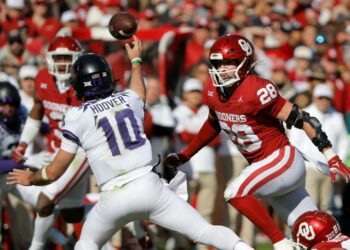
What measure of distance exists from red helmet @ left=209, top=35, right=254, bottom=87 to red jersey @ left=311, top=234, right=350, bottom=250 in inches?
60.2

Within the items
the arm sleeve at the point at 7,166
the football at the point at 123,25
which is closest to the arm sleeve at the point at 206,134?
the football at the point at 123,25

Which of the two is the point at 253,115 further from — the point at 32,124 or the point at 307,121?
the point at 32,124

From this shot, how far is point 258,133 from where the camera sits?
7.25 m

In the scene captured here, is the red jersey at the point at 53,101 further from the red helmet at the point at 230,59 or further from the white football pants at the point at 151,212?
the white football pants at the point at 151,212

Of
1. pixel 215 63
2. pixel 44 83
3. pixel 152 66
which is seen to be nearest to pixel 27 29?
A: pixel 152 66

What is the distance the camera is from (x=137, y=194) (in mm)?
6645

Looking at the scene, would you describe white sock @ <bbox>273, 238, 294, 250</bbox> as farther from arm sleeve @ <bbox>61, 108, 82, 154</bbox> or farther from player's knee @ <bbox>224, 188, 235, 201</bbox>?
arm sleeve @ <bbox>61, 108, 82, 154</bbox>

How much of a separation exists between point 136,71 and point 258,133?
965mm

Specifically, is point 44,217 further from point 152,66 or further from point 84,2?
point 84,2

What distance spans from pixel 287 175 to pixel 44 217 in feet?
6.73

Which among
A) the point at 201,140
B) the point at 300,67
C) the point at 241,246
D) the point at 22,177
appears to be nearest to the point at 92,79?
the point at 22,177

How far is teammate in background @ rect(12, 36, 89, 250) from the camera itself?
8133 millimetres

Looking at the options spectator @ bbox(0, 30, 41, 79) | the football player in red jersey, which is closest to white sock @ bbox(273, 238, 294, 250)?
the football player in red jersey

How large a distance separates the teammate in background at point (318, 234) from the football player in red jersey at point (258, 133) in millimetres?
646
